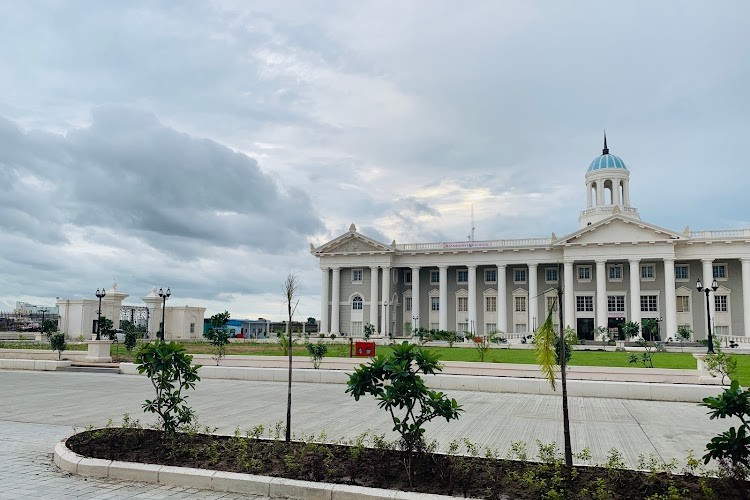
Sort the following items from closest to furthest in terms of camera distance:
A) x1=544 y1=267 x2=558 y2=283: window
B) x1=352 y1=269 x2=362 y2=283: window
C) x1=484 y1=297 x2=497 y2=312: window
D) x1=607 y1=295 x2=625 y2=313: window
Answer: x1=607 y1=295 x2=625 y2=313: window < x1=544 y1=267 x2=558 y2=283: window < x1=484 y1=297 x2=497 y2=312: window < x1=352 y1=269 x2=362 y2=283: window

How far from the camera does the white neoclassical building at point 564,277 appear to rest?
191 feet

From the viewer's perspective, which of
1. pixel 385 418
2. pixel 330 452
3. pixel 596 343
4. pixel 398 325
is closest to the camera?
pixel 330 452

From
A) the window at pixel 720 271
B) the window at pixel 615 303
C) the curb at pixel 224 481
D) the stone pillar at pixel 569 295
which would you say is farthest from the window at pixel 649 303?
the curb at pixel 224 481

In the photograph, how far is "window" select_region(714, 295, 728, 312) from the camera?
58.2 m

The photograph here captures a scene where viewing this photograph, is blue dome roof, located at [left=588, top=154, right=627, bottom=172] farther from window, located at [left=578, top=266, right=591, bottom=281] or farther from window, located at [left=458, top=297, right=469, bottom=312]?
window, located at [left=458, top=297, right=469, bottom=312]

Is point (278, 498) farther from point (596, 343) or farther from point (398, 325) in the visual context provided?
point (398, 325)

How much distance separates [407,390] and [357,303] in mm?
65364

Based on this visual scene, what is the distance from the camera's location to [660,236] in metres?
58.5

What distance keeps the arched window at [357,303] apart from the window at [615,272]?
2826 cm

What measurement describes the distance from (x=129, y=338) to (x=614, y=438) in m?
28.3

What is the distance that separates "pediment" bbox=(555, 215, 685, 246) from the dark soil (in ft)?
185

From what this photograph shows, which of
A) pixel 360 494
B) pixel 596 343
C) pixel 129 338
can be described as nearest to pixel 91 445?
pixel 360 494

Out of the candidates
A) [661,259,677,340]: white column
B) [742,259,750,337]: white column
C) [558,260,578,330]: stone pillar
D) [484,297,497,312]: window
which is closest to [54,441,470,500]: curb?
[661,259,677,340]: white column

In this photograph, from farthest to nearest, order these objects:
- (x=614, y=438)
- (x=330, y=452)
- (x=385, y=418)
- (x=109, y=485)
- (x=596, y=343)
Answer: (x=596, y=343)
(x=385, y=418)
(x=614, y=438)
(x=330, y=452)
(x=109, y=485)
